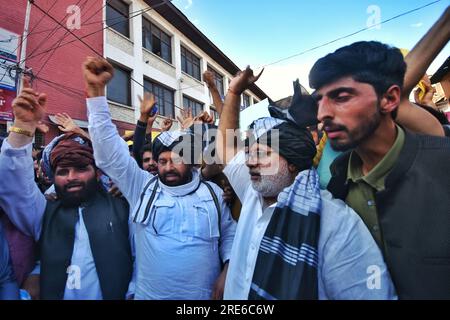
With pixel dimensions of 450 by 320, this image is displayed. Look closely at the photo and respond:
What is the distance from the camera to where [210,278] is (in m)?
1.48

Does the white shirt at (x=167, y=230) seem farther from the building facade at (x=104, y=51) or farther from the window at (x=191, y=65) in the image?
the building facade at (x=104, y=51)

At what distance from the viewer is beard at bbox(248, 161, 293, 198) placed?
1.30 meters

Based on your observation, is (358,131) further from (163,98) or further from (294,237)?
(163,98)

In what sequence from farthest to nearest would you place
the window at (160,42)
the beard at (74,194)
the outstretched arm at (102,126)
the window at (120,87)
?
the window at (120,87)
the window at (160,42)
the beard at (74,194)
the outstretched arm at (102,126)

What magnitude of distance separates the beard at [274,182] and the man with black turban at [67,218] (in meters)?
0.87

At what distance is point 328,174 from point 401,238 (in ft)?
1.28

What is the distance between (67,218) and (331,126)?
151 cm

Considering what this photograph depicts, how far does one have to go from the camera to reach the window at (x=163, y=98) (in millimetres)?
4621

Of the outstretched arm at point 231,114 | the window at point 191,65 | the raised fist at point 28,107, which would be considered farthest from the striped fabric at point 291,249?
the window at point 191,65

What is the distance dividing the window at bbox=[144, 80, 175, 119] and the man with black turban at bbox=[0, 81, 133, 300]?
270 cm

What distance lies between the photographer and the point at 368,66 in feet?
3.51

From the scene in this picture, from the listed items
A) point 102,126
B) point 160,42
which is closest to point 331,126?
point 102,126
